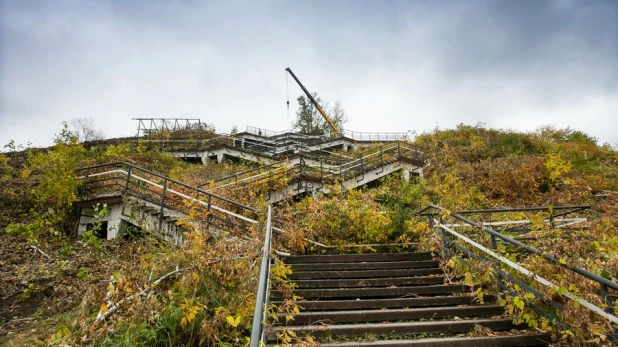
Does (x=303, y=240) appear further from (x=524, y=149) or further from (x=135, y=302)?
(x=524, y=149)

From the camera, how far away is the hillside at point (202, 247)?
462 cm

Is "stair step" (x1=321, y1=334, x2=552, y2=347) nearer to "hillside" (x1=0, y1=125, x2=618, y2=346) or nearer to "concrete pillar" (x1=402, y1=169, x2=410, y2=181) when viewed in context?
"hillside" (x1=0, y1=125, x2=618, y2=346)

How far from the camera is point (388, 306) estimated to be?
228 inches

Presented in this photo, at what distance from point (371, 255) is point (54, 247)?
27.8 feet

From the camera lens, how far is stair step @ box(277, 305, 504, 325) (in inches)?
207

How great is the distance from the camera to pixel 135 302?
480cm

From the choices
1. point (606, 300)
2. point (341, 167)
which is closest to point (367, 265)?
point (606, 300)

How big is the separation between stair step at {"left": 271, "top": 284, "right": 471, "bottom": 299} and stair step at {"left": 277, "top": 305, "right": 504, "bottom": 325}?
0.76 meters

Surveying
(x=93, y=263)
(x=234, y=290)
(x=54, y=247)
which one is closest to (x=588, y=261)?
(x=234, y=290)

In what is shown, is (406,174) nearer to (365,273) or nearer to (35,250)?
(365,273)

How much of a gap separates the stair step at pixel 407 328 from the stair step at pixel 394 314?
0.33 m

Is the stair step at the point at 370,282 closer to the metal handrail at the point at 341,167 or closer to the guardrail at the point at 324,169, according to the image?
the guardrail at the point at 324,169

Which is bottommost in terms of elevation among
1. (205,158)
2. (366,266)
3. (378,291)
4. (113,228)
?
(378,291)

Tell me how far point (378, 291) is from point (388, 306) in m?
0.48
